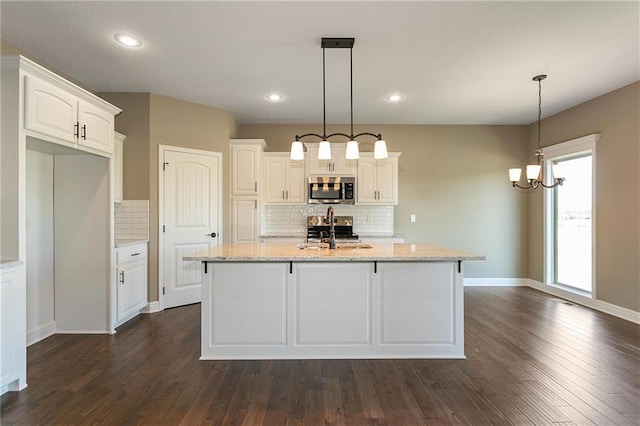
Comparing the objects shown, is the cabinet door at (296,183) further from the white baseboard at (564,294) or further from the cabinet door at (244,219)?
the white baseboard at (564,294)

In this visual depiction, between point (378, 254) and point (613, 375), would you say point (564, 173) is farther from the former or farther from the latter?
point (378, 254)

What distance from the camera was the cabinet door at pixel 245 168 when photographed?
15.7ft

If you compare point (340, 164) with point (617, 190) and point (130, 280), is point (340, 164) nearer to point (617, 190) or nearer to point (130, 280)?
point (130, 280)

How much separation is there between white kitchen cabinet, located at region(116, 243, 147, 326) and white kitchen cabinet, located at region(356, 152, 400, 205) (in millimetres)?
3075

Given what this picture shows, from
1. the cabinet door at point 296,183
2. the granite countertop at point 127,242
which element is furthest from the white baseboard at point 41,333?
the cabinet door at point 296,183

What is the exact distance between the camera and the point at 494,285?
17.8 feet

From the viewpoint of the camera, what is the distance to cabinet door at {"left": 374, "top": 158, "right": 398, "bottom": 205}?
506cm

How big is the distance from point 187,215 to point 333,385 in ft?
9.79

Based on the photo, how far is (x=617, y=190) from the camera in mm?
3969

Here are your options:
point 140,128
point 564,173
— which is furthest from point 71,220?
point 564,173

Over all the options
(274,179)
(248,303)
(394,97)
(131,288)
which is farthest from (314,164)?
(131,288)

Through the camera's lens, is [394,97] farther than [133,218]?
Yes

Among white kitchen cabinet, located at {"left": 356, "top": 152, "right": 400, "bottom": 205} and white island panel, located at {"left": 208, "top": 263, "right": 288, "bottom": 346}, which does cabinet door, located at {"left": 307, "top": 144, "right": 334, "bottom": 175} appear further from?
white island panel, located at {"left": 208, "top": 263, "right": 288, "bottom": 346}

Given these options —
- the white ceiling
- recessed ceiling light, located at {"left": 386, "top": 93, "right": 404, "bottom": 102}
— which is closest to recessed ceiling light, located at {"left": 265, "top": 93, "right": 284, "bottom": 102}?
the white ceiling
